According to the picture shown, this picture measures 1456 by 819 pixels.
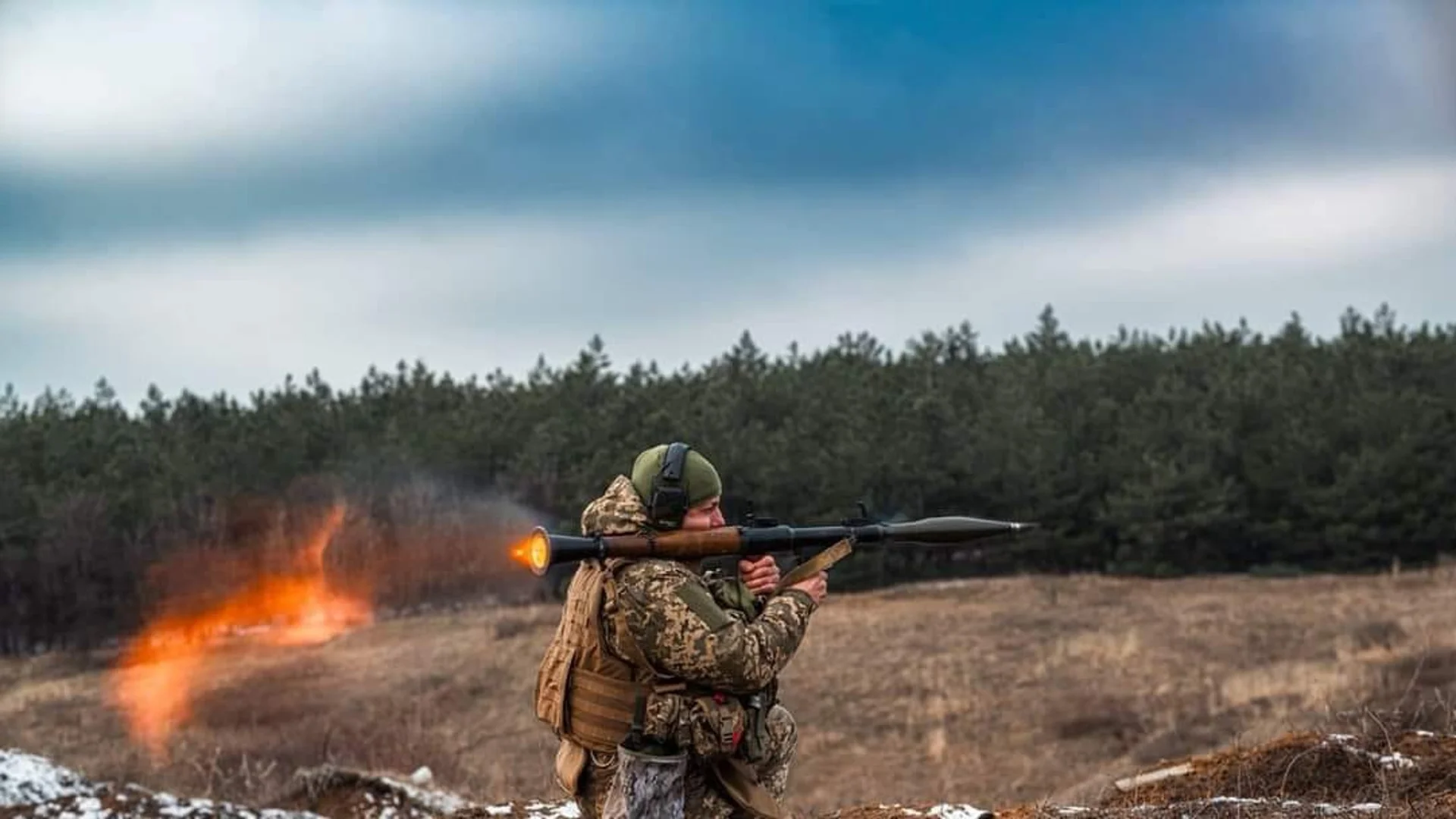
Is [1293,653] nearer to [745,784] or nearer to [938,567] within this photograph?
[938,567]

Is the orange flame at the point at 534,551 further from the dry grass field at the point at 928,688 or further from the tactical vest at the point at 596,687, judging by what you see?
the dry grass field at the point at 928,688

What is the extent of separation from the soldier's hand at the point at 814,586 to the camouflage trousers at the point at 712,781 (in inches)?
21.1

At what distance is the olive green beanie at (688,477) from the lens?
604 cm

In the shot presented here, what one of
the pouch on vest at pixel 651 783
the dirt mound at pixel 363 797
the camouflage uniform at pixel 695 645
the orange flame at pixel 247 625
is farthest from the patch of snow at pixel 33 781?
the orange flame at pixel 247 625

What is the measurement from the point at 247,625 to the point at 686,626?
48.0m

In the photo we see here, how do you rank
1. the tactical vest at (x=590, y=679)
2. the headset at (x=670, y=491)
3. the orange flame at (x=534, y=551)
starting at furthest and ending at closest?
the tactical vest at (x=590, y=679) < the headset at (x=670, y=491) < the orange flame at (x=534, y=551)

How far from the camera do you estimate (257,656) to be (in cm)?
4591

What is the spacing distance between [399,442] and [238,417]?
6.65 meters

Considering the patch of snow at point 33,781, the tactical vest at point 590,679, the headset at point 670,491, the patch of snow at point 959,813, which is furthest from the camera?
the patch of snow at point 33,781

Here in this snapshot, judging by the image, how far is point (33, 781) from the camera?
37.3 feet

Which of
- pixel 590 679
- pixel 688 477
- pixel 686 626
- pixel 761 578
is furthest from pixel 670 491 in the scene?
pixel 590 679

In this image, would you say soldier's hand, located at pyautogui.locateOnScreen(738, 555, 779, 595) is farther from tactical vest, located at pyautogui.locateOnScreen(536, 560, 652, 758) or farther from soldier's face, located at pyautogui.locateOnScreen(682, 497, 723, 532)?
tactical vest, located at pyautogui.locateOnScreen(536, 560, 652, 758)

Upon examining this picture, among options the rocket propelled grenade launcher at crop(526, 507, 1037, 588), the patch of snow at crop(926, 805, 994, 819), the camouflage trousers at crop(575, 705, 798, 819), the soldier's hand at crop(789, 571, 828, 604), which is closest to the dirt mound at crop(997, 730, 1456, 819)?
the patch of snow at crop(926, 805, 994, 819)

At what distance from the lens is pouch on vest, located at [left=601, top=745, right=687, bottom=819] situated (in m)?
5.97
